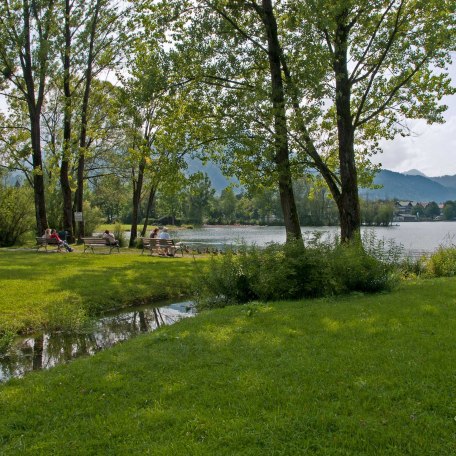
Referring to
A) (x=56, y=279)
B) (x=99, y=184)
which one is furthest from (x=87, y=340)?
(x=99, y=184)

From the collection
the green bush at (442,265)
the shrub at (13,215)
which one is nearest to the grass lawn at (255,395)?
the green bush at (442,265)

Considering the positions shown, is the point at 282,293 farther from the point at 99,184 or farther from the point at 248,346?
the point at 99,184

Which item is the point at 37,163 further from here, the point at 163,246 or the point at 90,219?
the point at 90,219

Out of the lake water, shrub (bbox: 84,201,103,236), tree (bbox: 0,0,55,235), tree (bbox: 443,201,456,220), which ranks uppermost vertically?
tree (bbox: 0,0,55,235)

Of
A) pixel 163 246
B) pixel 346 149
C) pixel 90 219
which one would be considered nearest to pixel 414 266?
pixel 346 149

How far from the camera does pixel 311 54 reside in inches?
606

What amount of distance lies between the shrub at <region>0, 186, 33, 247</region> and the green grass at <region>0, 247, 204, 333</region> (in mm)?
14328

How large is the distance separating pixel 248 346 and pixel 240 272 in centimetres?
510

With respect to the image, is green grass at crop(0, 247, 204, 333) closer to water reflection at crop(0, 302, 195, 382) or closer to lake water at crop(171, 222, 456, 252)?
water reflection at crop(0, 302, 195, 382)

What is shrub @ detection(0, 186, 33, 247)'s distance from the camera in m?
32.3

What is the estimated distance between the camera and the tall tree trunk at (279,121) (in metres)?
16.0

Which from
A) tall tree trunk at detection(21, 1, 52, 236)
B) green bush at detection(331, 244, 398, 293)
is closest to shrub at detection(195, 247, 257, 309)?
green bush at detection(331, 244, 398, 293)

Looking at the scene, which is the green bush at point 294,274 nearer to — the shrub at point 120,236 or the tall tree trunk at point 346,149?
the tall tree trunk at point 346,149

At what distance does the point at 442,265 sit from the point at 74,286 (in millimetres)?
12804
